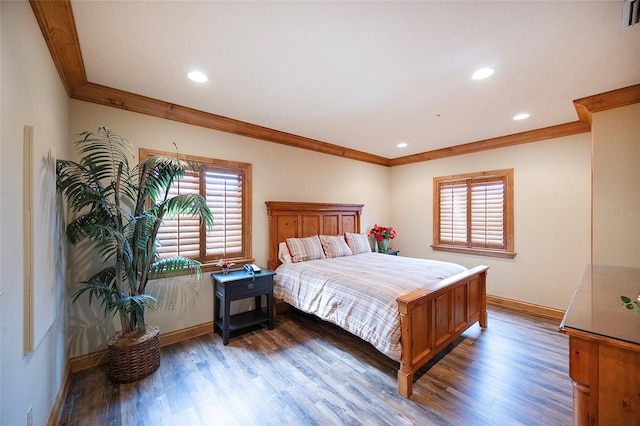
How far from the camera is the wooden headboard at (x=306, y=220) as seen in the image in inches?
148

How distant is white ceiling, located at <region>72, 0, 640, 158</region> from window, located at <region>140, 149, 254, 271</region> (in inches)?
28.4

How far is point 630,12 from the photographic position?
4.86 feet

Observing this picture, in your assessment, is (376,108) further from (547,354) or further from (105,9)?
(547,354)

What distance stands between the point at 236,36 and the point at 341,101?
130cm

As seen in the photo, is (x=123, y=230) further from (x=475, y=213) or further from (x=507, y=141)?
(x=507, y=141)

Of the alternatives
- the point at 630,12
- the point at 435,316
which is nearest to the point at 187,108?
the point at 435,316

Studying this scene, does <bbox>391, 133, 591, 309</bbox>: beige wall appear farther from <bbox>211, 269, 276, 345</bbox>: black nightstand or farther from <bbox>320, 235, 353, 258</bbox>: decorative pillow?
<bbox>211, 269, 276, 345</bbox>: black nightstand

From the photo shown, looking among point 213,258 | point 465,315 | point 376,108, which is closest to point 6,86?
point 213,258

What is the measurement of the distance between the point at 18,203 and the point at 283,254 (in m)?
2.71

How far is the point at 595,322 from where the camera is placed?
1180 mm

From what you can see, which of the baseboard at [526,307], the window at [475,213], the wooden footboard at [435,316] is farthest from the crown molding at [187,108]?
the baseboard at [526,307]

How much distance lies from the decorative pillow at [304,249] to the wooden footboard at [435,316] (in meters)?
1.73

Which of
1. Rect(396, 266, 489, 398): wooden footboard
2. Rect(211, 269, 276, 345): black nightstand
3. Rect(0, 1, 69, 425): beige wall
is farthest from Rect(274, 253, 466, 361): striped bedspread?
Rect(0, 1, 69, 425): beige wall

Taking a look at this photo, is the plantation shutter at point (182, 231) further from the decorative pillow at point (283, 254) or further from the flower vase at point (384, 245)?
the flower vase at point (384, 245)
